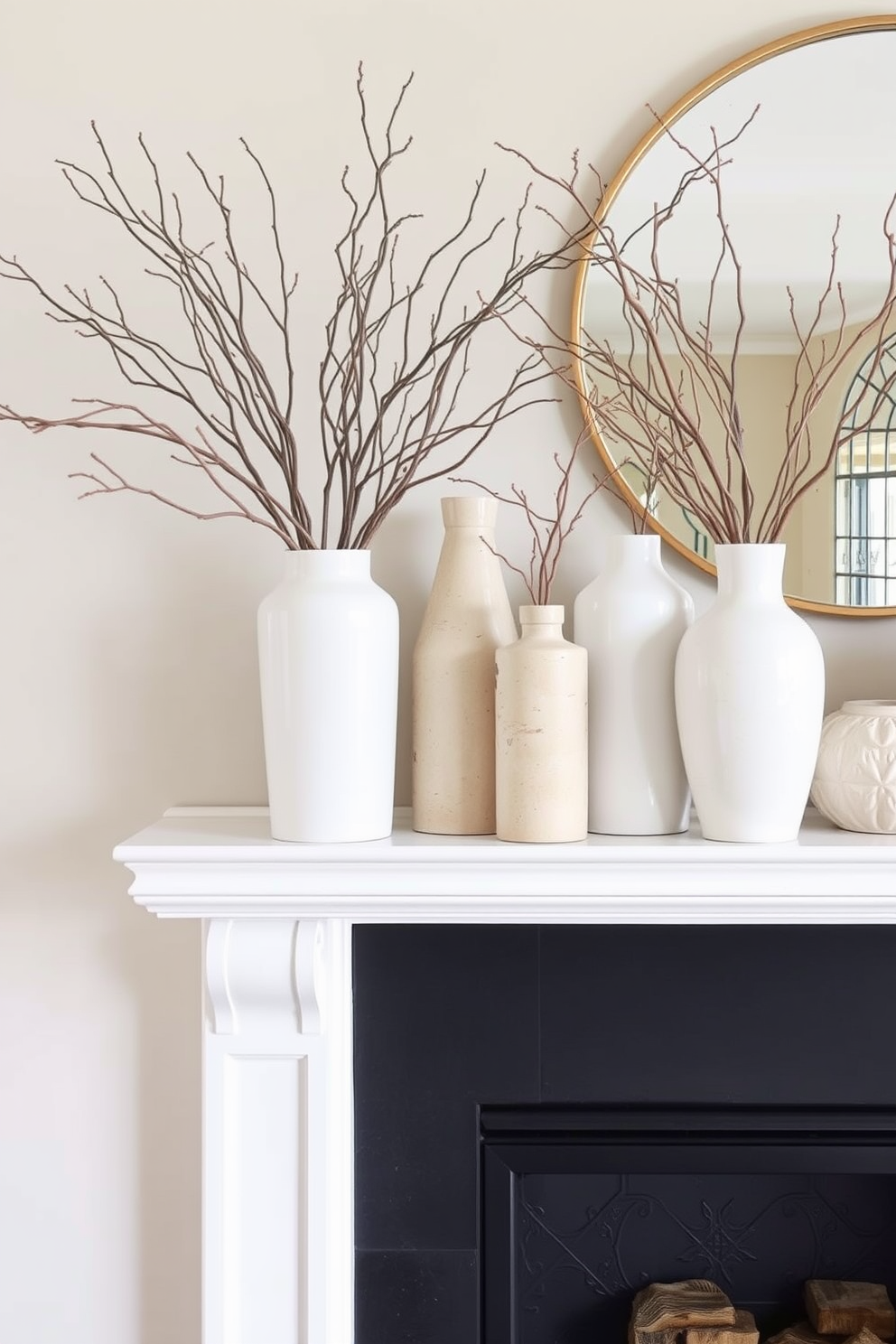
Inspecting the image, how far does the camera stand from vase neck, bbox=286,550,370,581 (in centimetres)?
118

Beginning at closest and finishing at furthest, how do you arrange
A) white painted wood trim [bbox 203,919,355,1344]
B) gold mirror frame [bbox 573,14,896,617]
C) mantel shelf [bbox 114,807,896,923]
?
mantel shelf [bbox 114,807,896,923], white painted wood trim [bbox 203,919,355,1344], gold mirror frame [bbox 573,14,896,617]

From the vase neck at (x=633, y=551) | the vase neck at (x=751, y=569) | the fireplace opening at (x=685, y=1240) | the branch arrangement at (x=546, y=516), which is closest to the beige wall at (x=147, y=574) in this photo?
the branch arrangement at (x=546, y=516)

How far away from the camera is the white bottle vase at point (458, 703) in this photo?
1.22 metres

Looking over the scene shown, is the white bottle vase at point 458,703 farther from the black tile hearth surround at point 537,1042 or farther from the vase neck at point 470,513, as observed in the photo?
the black tile hearth surround at point 537,1042

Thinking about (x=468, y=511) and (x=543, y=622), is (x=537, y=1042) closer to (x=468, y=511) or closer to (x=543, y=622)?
(x=543, y=622)

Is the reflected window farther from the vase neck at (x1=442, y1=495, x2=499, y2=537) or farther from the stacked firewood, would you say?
the stacked firewood

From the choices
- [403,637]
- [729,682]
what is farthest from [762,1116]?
[403,637]

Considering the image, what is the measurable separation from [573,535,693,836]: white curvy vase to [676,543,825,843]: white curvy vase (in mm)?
36

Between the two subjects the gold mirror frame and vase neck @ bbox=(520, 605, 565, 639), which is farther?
the gold mirror frame

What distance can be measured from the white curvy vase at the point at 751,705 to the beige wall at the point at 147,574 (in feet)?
0.78

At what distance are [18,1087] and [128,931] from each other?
227 millimetres

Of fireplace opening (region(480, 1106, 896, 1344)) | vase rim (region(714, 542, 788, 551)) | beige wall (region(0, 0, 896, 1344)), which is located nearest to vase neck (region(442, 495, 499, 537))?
beige wall (region(0, 0, 896, 1344))

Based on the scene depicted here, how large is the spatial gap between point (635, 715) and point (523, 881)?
8.5 inches

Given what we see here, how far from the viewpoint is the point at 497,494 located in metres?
1.38
